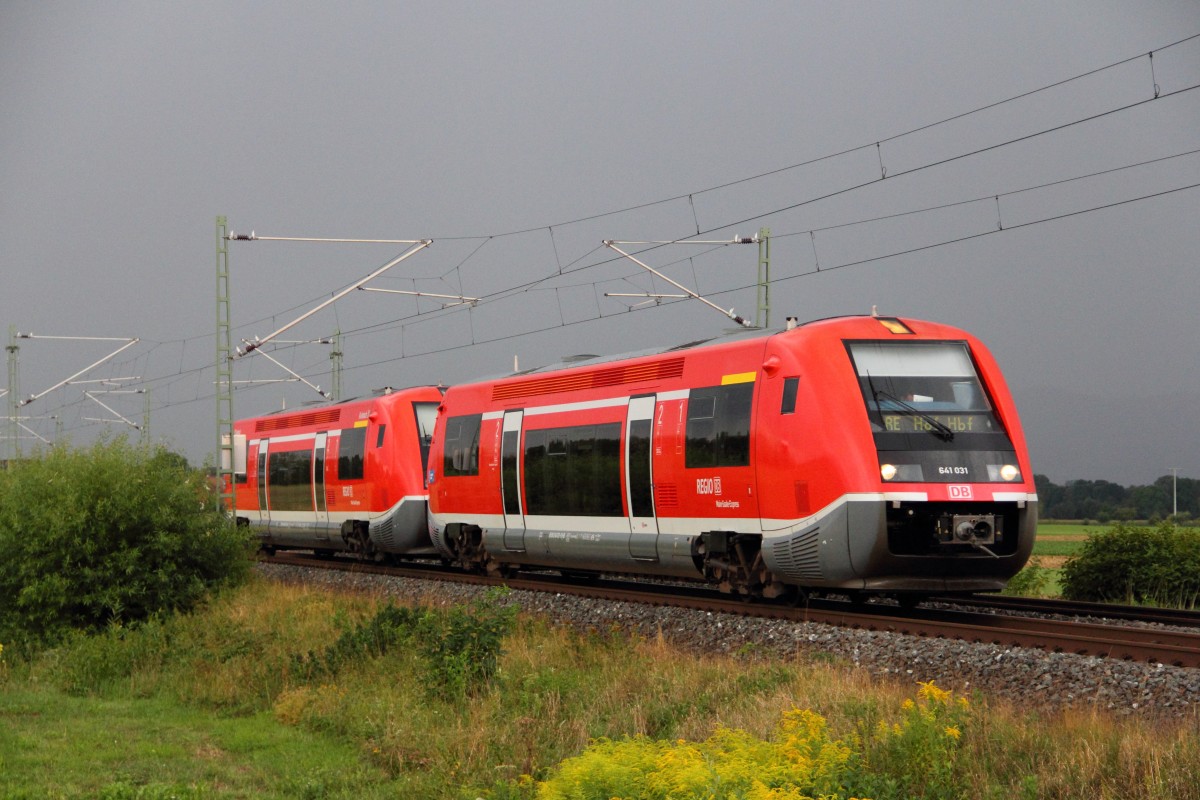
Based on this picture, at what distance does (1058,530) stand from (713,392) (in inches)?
1993

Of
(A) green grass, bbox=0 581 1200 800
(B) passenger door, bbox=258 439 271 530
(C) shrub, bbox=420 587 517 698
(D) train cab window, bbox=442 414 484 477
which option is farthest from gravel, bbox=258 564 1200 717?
(B) passenger door, bbox=258 439 271 530

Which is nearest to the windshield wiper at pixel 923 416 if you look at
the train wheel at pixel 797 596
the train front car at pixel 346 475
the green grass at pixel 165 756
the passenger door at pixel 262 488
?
the train wheel at pixel 797 596

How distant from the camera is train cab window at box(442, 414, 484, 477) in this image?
2255 cm

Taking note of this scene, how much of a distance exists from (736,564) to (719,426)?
172 cm

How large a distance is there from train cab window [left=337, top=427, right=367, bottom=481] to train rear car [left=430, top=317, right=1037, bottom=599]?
373 inches

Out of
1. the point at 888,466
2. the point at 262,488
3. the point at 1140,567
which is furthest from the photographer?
the point at 262,488

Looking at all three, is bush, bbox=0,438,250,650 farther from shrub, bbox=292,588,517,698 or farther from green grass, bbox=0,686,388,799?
shrub, bbox=292,588,517,698

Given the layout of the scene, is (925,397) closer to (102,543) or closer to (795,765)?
(795,765)

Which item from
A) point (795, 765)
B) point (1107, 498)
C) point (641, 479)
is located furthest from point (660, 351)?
point (1107, 498)

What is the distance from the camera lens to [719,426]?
16094mm

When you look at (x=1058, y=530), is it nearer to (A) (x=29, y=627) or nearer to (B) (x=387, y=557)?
(B) (x=387, y=557)

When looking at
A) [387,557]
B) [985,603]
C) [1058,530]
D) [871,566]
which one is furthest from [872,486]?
[1058,530]

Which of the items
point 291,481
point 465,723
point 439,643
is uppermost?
point 291,481

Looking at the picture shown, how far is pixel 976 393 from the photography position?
14.9 m
